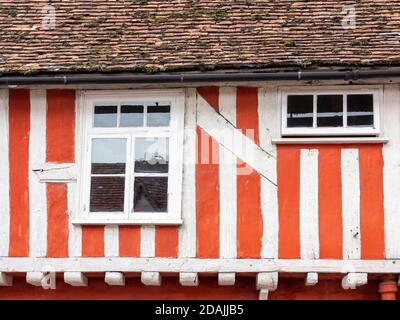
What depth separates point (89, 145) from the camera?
26.1 feet

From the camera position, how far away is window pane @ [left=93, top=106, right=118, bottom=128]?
8.01 m

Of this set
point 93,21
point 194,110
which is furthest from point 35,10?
point 194,110

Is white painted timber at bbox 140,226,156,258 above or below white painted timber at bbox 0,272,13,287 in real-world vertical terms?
above

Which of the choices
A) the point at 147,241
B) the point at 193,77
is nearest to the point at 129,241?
the point at 147,241

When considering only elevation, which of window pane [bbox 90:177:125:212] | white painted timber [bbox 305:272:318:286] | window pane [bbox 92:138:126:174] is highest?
window pane [bbox 92:138:126:174]

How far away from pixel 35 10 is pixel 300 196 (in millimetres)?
3802

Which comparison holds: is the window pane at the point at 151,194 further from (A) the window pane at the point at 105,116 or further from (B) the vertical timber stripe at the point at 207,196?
(A) the window pane at the point at 105,116

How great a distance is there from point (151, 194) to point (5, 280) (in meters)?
1.68

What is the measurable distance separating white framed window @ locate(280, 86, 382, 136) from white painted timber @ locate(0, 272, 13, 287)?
3105 millimetres

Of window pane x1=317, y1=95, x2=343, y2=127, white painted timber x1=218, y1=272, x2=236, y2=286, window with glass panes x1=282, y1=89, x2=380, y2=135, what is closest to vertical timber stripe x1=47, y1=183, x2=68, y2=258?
white painted timber x1=218, y1=272, x2=236, y2=286

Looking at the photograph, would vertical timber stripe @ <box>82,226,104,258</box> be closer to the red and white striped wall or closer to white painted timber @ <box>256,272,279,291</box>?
the red and white striped wall

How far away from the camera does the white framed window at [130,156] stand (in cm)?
777

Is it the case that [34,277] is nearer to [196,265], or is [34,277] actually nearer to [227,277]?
[196,265]

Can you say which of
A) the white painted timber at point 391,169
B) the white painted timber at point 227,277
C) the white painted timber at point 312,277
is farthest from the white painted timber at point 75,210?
the white painted timber at point 391,169
